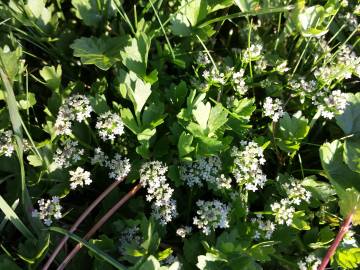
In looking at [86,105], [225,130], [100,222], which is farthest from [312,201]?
[86,105]

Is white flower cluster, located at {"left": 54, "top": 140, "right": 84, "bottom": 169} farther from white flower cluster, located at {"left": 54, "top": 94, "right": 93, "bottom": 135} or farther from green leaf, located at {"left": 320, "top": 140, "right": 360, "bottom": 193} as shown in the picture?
green leaf, located at {"left": 320, "top": 140, "right": 360, "bottom": 193}

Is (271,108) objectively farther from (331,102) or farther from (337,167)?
(337,167)

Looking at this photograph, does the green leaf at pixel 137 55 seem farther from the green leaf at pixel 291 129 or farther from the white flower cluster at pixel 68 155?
the green leaf at pixel 291 129

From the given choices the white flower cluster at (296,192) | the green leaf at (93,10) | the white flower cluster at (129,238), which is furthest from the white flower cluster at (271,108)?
the green leaf at (93,10)

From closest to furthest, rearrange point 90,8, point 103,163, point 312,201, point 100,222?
point 100,222 < point 312,201 < point 103,163 < point 90,8

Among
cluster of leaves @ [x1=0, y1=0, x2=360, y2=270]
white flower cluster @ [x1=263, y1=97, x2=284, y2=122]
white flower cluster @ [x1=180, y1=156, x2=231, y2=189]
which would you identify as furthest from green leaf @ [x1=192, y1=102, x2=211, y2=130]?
white flower cluster @ [x1=263, y1=97, x2=284, y2=122]

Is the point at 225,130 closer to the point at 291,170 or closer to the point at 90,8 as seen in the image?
the point at 291,170

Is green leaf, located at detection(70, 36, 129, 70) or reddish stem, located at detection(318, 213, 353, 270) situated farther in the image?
green leaf, located at detection(70, 36, 129, 70)
